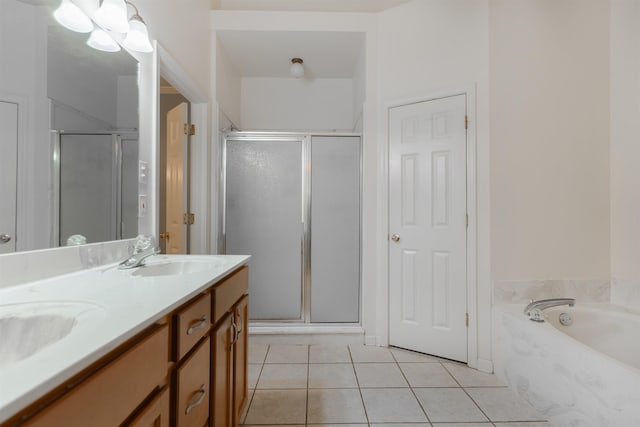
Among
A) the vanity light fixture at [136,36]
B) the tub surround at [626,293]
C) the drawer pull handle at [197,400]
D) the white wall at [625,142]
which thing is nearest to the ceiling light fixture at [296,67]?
the vanity light fixture at [136,36]

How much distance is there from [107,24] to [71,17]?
0.45 ft

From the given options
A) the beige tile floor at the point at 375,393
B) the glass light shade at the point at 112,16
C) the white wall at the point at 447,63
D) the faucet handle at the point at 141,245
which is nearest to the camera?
the glass light shade at the point at 112,16

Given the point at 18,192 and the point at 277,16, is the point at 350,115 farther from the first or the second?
the point at 18,192

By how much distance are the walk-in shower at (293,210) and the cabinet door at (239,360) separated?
109cm

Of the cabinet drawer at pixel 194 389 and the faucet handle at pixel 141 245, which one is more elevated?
the faucet handle at pixel 141 245

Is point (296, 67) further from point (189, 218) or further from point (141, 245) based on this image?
point (141, 245)

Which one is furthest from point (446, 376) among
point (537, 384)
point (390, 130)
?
point (390, 130)

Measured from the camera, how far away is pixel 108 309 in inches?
24.6

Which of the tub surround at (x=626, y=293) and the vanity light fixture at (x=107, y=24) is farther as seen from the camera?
the tub surround at (x=626, y=293)

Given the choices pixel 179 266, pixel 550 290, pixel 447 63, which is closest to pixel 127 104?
pixel 179 266

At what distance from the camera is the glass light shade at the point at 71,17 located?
985 mm

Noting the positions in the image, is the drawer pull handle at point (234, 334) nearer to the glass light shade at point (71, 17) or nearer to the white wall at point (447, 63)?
the glass light shade at point (71, 17)

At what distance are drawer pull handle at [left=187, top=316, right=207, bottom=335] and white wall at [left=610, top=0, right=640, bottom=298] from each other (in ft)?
8.31

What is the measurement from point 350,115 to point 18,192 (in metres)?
2.88
